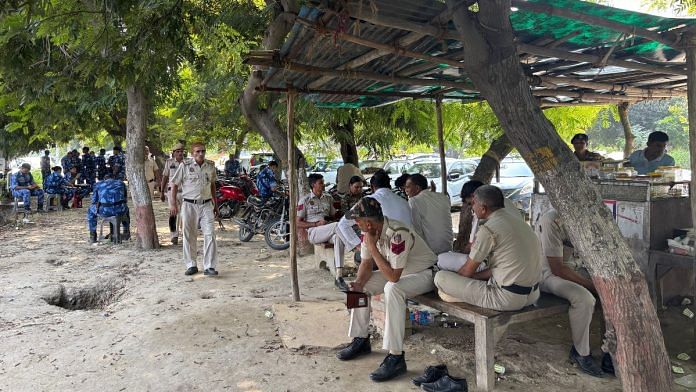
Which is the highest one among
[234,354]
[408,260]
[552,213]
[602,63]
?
[602,63]

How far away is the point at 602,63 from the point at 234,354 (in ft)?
14.0

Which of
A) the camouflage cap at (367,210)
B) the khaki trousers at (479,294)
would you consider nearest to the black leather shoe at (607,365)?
the khaki trousers at (479,294)

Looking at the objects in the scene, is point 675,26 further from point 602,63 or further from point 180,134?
point 180,134

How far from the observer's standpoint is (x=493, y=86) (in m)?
3.27

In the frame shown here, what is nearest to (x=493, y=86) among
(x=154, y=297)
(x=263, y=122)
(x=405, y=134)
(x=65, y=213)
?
(x=154, y=297)

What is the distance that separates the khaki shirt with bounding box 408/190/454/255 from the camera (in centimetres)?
532

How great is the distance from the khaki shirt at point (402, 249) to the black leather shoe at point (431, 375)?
30.1 inches

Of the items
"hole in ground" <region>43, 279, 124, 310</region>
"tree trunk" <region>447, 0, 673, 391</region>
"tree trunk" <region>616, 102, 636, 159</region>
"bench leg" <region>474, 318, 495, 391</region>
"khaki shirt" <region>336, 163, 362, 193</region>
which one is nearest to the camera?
"tree trunk" <region>447, 0, 673, 391</region>

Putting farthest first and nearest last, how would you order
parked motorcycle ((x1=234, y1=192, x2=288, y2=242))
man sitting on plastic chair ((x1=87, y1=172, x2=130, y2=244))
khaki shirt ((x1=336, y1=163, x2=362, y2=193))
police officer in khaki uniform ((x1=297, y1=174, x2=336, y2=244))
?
1. khaki shirt ((x1=336, y1=163, x2=362, y2=193))
2. parked motorcycle ((x1=234, y1=192, x2=288, y2=242))
3. man sitting on plastic chair ((x1=87, y1=172, x2=130, y2=244))
4. police officer in khaki uniform ((x1=297, y1=174, x2=336, y2=244))

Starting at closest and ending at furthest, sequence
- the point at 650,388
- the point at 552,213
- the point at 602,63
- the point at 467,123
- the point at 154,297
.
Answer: the point at 650,388
the point at 552,213
the point at 602,63
the point at 154,297
the point at 467,123

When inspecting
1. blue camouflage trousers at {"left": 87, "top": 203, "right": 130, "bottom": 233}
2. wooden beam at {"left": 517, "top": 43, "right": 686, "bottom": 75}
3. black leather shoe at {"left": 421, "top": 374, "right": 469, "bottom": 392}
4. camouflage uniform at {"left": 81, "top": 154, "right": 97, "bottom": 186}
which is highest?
wooden beam at {"left": 517, "top": 43, "right": 686, "bottom": 75}

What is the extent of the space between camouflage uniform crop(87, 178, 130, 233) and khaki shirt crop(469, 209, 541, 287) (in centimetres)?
770

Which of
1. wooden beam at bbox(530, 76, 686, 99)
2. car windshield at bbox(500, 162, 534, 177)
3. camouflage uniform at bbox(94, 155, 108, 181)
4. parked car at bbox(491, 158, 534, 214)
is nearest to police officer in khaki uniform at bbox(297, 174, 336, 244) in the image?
wooden beam at bbox(530, 76, 686, 99)

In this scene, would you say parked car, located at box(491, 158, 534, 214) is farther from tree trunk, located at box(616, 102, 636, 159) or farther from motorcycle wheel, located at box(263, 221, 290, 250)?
motorcycle wheel, located at box(263, 221, 290, 250)
